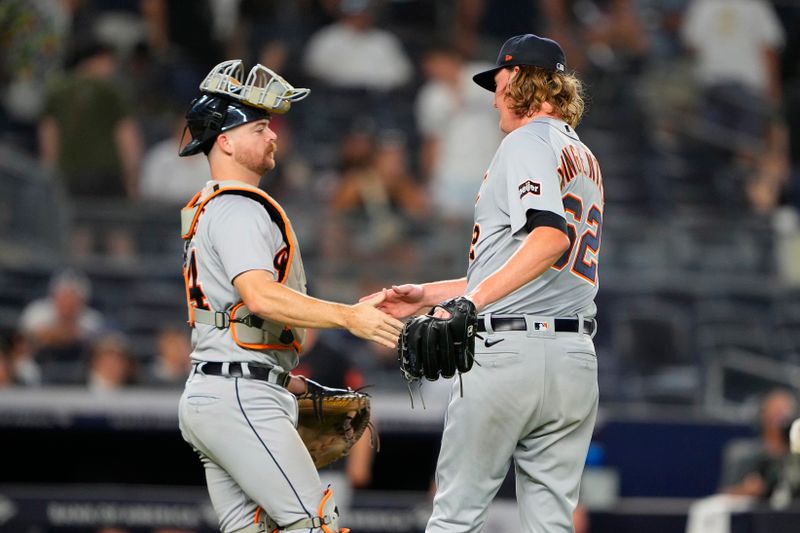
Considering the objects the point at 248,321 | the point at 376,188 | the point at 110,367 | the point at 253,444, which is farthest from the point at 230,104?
the point at 376,188

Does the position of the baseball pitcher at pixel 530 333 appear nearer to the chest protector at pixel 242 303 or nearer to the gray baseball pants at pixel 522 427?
the gray baseball pants at pixel 522 427

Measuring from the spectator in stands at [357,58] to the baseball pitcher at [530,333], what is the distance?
7.95m

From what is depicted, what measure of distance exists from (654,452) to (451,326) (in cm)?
A: 458

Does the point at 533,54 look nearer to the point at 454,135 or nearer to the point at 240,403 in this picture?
the point at 240,403

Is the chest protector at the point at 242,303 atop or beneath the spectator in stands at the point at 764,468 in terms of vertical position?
atop

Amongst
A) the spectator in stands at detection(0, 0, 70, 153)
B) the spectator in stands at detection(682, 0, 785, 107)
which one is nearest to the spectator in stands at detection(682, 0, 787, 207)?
the spectator in stands at detection(682, 0, 785, 107)

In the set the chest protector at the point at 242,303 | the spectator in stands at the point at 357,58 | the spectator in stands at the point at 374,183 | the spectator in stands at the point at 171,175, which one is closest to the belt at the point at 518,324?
the chest protector at the point at 242,303

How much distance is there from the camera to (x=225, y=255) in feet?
13.0

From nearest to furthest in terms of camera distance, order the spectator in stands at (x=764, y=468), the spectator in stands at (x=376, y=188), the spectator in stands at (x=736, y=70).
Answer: the spectator in stands at (x=764, y=468) → the spectator in stands at (x=376, y=188) → the spectator in stands at (x=736, y=70)

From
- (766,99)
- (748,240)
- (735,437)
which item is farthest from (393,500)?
(766,99)

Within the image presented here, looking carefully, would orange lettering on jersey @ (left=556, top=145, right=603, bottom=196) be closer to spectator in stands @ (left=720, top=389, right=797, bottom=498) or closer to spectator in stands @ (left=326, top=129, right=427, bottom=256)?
spectator in stands @ (left=720, top=389, right=797, bottom=498)

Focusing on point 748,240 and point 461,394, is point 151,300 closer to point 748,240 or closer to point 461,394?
point 748,240

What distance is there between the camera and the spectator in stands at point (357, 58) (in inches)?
469

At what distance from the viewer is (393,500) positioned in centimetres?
666
